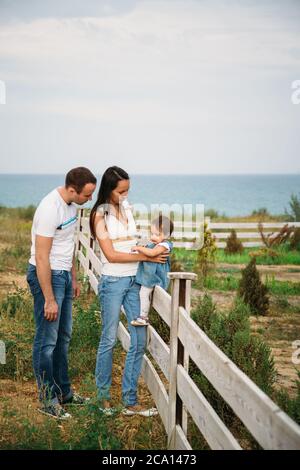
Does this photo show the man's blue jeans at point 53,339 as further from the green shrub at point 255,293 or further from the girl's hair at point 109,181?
the green shrub at point 255,293

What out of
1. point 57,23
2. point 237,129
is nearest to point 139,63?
point 57,23

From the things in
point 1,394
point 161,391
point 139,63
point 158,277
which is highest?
point 139,63

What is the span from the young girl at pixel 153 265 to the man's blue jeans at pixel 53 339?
60cm

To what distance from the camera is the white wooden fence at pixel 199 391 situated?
2.70 meters

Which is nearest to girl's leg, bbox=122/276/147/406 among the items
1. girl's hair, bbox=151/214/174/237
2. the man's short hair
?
girl's hair, bbox=151/214/174/237

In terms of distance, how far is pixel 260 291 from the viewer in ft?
35.1

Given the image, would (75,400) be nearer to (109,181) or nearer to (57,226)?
(57,226)

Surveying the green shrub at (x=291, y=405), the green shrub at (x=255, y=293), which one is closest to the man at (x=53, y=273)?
the green shrub at (x=291, y=405)

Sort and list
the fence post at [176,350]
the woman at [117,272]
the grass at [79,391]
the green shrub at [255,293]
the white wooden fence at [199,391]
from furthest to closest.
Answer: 1. the green shrub at [255,293]
2. the woman at [117,272]
3. the grass at [79,391]
4. the fence post at [176,350]
5. the white wooden fence at [199,391]

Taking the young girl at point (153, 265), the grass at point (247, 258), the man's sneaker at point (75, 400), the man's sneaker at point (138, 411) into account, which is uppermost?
the young girl at point (153, 265)

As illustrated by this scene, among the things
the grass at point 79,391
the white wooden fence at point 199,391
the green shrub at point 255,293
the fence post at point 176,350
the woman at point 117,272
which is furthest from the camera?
the green shrub at point 255,293

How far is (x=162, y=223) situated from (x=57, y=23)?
103m

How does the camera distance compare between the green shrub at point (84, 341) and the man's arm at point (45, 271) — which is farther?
the green shrub at point (84, 341)
